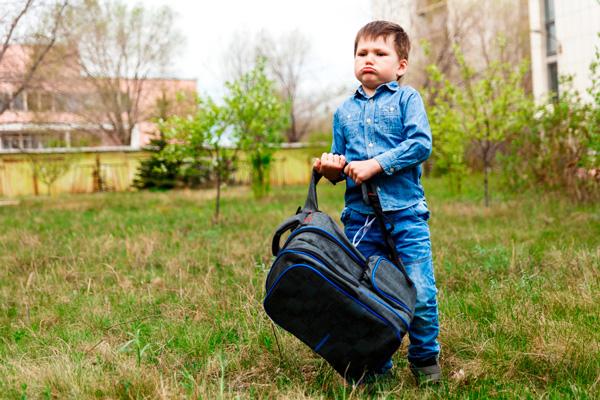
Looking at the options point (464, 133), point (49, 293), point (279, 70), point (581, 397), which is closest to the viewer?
point (581, 397)

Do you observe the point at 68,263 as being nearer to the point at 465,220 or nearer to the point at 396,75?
the point at 396,75

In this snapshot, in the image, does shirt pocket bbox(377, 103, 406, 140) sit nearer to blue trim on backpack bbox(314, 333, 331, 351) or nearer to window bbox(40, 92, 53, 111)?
blue trim on backpack bbox(314, 333, 331, 351)

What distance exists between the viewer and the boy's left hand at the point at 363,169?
257cm

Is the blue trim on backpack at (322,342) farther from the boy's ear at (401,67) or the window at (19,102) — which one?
the window at (19,102)

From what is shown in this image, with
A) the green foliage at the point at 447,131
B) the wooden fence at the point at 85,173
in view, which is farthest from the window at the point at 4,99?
the wooden fence at the point at 85,173

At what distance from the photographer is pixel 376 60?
2779 millimetres

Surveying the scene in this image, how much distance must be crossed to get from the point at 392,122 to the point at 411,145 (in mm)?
175

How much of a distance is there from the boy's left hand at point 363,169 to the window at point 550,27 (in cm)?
2022

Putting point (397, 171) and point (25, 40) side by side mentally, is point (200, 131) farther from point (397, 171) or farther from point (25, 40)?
point (397, 171)

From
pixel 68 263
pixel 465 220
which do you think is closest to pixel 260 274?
pixel 68 263

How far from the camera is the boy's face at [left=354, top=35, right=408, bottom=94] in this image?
277 centimetres

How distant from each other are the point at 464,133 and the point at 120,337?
9032 mm

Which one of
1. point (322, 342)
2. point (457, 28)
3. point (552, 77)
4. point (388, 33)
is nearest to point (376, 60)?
point (388, 33)

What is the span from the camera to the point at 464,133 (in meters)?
11.3
